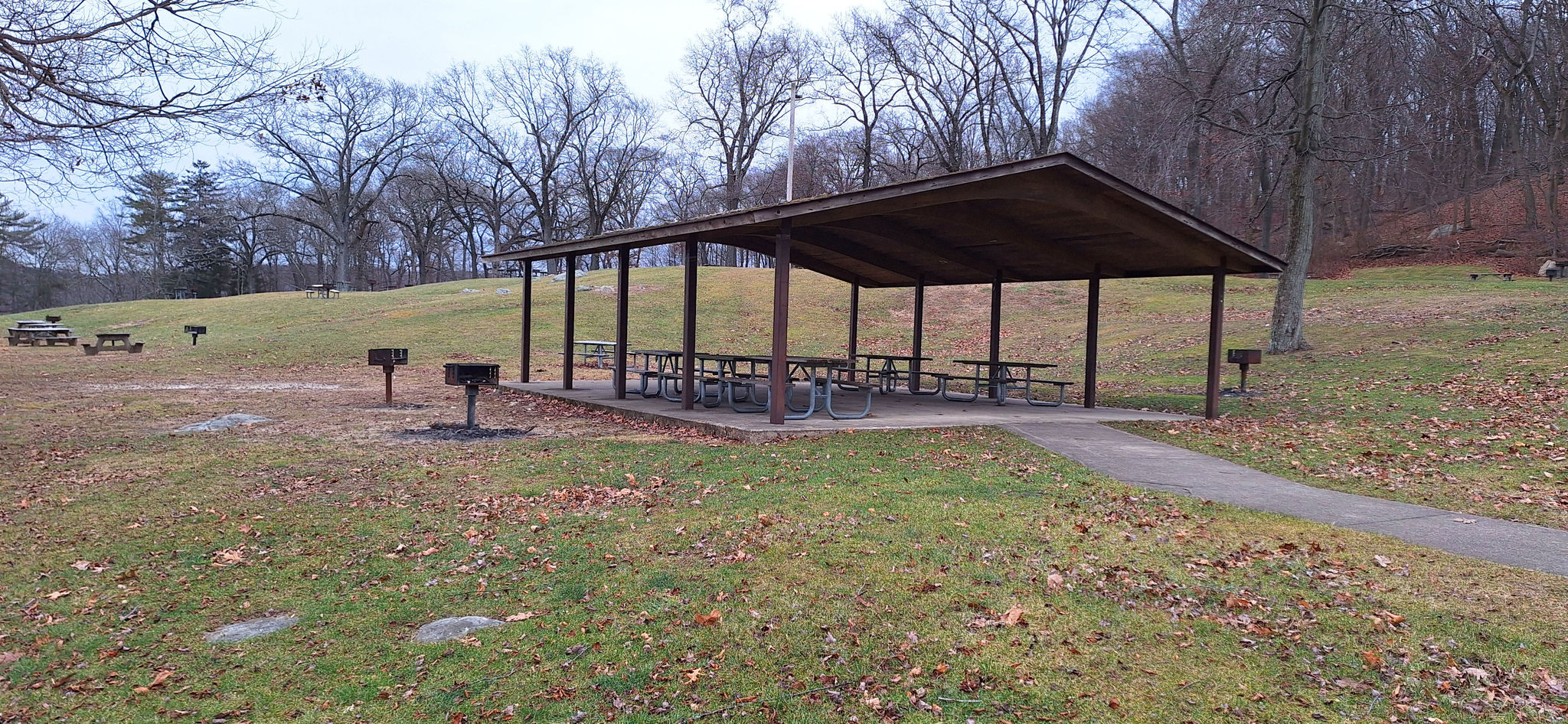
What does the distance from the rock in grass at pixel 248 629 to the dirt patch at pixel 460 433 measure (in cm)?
498

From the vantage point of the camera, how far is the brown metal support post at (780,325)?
893 centimetres

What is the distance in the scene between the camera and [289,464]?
740 centimetres

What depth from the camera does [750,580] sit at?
4340 millimetres

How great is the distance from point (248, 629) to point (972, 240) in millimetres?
9950

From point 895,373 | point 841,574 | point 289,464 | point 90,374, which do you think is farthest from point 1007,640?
point 90,374

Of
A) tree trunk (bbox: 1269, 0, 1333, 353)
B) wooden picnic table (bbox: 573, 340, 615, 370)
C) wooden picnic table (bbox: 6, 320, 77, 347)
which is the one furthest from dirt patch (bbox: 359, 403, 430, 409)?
wooden picnic table (bbox: 6, 320, 77, 347)

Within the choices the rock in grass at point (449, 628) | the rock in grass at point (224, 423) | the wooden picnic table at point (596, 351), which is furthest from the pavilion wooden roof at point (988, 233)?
the wooden picnic table at point (596, 351)

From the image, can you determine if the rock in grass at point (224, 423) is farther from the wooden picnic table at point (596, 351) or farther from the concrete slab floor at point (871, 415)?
the wooden picnic table at point (596, 351)

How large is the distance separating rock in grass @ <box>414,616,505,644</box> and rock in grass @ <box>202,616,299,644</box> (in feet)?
2.24

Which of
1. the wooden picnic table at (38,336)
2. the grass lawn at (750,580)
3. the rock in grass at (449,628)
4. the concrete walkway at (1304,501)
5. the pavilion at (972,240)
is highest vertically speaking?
the pavilion at (972,240)

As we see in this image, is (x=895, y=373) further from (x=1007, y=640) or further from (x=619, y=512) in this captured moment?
(x=1007, y=640)

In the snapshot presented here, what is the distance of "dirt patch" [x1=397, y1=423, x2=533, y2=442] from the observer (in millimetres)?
9031

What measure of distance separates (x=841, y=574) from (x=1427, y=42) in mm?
15183

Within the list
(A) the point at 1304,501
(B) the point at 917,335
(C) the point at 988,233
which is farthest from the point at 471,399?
(A) the point at 1304,501
